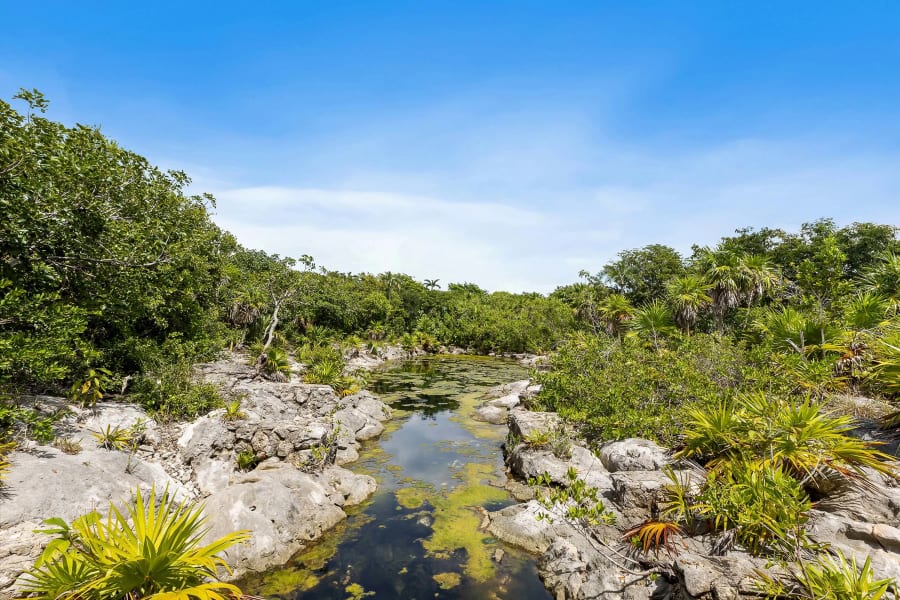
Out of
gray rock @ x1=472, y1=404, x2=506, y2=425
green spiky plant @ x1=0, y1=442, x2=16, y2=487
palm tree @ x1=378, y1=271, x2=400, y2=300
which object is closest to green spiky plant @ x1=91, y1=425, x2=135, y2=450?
green spiky plant @ x1=0, y1=442, x2=16, y2=487

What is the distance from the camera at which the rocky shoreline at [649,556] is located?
19.9 feet

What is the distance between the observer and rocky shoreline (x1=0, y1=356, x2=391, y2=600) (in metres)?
7.74

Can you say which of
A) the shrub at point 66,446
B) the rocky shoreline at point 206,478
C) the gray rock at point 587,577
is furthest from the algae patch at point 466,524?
the shrub at point 66,446

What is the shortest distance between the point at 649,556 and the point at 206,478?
36.2 feet

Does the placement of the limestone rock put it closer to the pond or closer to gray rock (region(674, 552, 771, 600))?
the pond

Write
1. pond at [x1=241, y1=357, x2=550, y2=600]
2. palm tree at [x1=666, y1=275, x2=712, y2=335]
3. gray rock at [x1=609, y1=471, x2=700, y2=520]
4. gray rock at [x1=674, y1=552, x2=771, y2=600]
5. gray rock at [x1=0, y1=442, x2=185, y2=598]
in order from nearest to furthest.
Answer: gray rock at [x1=674, y1=552, x2=771, y2=600] < gray rock at [x1=0, y1=442, x2=185, y2=598] < pond at [x1=241, y1=357, x2=550, y2=600] < gray rock at [x1=609, y1=471, x2=700, y2=520] < palm tree at [x1=666, y1=275, x2=712, y2=335]

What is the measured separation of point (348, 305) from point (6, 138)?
36996 mm

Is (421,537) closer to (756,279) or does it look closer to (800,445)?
(800,445)

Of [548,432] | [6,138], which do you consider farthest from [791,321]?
[6,138]

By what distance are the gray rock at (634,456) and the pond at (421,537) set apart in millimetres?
3529

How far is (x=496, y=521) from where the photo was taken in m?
10.8

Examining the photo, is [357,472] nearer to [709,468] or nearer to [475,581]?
[475,581]

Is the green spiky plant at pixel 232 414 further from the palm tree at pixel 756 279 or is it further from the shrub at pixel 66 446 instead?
the palm tree at pixel 756 279

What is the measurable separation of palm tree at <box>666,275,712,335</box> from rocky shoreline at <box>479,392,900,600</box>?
15.5m
